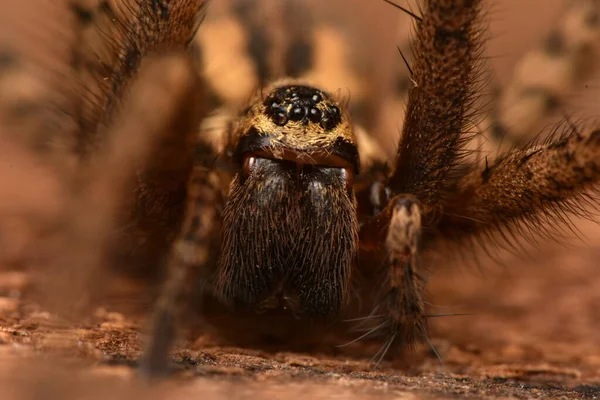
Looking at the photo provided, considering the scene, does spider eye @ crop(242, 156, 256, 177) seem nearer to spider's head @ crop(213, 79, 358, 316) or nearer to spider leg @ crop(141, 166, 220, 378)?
spider's head @ crop(213, 79, 358, 316)

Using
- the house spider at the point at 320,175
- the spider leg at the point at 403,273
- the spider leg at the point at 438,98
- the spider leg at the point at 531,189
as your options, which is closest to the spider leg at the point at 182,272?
the house spider at the point at 320,175

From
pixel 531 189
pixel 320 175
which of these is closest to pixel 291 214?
pixel 320 175

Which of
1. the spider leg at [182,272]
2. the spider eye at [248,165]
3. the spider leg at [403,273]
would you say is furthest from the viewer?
the spider eye at [248,165]

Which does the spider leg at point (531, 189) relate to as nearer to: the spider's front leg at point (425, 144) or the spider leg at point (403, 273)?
the spider's front leg at point (425, 144)

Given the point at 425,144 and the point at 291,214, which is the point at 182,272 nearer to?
the point at 291,214

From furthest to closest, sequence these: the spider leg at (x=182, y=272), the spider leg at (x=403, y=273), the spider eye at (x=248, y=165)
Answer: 1. the spider eye at (x=248, y=165)
2. the spider leg at (x=403, y=273)
3. the spider leg at (x=182, y=272)

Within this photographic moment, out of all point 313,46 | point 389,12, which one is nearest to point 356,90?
point 313,46
